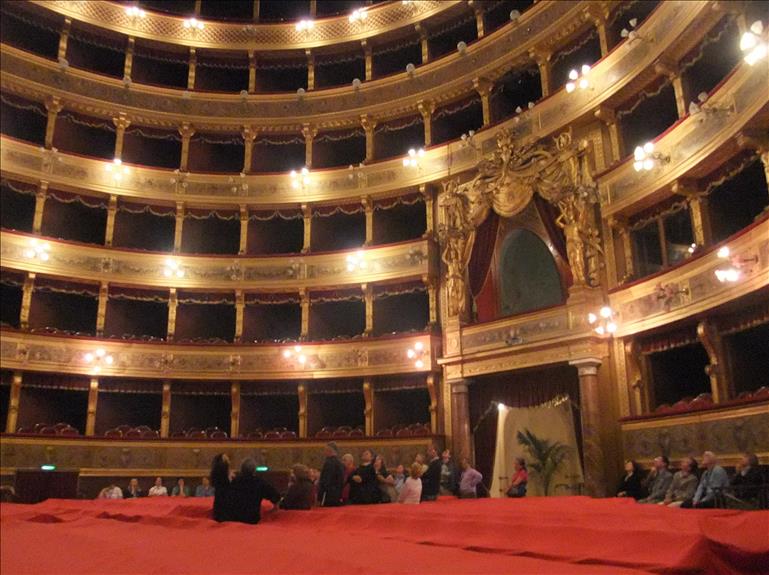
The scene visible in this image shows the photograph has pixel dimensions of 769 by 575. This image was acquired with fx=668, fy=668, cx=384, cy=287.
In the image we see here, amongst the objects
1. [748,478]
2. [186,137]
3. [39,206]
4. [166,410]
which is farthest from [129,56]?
[748,478]

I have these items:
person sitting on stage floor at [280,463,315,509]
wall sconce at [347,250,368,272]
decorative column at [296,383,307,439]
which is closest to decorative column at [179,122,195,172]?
wall sconce at [347,250,368,272]

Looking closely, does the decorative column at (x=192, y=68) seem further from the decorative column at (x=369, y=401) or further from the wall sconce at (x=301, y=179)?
the decorative column at (x=369, y=401)

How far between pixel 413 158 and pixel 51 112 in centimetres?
1085

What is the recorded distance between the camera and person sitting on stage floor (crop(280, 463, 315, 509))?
775 cm

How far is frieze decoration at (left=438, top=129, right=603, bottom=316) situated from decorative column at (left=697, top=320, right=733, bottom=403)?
290 cm

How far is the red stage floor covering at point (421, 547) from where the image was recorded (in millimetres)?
3420

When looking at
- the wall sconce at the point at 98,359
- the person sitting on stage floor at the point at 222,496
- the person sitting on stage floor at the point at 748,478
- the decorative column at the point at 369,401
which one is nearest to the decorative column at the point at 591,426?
the person sitting on stage floor at the point at 748,478

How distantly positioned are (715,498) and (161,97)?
63.0ft

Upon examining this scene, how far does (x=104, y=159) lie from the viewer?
794 inches

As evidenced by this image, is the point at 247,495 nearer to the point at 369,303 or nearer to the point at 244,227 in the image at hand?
the point at 369,303

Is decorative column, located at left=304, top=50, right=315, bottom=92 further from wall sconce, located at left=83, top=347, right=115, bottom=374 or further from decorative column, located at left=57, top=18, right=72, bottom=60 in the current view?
wall sconce, located at left=83, top=347, right=115, bottom=374

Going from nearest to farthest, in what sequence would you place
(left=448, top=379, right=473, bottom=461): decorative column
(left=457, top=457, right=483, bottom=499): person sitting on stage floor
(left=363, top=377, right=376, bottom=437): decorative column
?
1. (left=457, top=457, right=483, bottom=499): person sitting on stage floor
2. (left=448, top=379, right=473, bottom=461): decorative column
3. (left=363, top=377, right=376, bottom=437): decorative column

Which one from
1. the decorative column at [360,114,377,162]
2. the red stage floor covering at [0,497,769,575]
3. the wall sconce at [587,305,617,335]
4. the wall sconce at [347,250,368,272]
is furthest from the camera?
the decorative column at [360,114,377,162]

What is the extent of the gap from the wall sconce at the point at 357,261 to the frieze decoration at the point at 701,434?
8859mm
